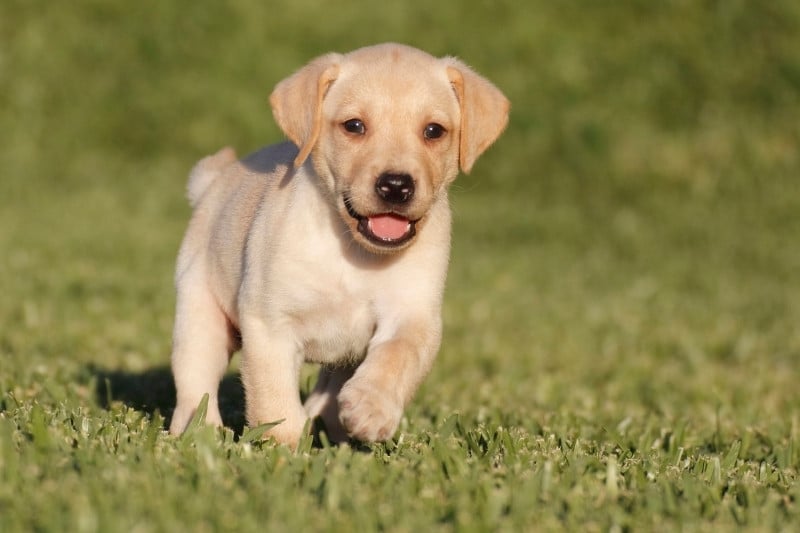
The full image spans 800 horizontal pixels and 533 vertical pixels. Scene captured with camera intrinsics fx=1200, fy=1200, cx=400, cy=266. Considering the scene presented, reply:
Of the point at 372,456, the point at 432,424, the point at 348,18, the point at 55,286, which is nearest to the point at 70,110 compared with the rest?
the point at 348,18

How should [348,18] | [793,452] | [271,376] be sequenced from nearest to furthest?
[271,376] < [793,452] < [348,18]

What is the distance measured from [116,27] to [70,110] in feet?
7.28

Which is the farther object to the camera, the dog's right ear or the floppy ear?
the floppy ear

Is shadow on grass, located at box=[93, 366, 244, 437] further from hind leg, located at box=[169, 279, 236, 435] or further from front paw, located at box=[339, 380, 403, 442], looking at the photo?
front paw, located at box=[339, 380, 403, 442]

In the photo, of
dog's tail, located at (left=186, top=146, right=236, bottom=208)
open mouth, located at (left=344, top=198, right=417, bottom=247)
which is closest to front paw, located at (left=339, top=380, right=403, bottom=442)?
open mouth, located at (left=344, top=198, right=417, bottom=247)

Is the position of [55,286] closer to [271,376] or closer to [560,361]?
[560,361]

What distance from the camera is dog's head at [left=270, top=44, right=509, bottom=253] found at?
5.04 meters

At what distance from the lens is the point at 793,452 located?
6.00 metres

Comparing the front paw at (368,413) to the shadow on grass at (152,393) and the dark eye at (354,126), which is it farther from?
the shadow on grass at (152,393)

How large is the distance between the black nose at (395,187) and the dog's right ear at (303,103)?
44 cm

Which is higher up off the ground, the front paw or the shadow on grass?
the front paw

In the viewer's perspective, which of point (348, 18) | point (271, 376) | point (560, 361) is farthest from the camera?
point (348, 18)

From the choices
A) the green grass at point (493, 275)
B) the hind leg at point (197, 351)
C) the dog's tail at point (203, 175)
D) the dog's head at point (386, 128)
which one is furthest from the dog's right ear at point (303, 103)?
the green grass at point (493, 275)

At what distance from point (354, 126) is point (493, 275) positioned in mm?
8433
